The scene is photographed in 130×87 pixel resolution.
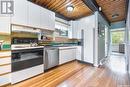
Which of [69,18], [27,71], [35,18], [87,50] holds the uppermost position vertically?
[69,18]

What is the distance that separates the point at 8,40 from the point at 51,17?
216 centimetres

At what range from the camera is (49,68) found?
4.16 metres

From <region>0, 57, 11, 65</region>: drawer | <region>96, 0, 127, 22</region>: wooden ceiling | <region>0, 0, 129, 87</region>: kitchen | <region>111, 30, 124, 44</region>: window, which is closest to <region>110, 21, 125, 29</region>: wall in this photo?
<region>111, 30, 124, 44</region>: window

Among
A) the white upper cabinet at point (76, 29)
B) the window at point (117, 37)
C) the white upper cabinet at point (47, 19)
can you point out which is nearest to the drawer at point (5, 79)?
the white upper cabinet at point (47, 19)

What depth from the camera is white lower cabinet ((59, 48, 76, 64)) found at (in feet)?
16.1

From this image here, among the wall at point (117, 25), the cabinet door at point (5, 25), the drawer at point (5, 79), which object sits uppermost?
the wall at point (117, 25)

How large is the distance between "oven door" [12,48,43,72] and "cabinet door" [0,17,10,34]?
0.53 metres

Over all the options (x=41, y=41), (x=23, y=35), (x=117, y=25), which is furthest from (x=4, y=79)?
(x=117, y=25)

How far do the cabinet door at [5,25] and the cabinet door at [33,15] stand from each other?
77 cm

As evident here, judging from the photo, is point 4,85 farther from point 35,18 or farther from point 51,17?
point 51,17

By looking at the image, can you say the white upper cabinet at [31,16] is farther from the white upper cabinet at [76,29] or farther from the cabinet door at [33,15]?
the white upper cabinet at [76,29]

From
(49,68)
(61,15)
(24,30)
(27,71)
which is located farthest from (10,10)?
(61,15)

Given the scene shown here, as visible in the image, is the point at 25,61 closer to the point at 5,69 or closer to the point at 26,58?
the point at 26,58

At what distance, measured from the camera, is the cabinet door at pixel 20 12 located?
9.50 ft
